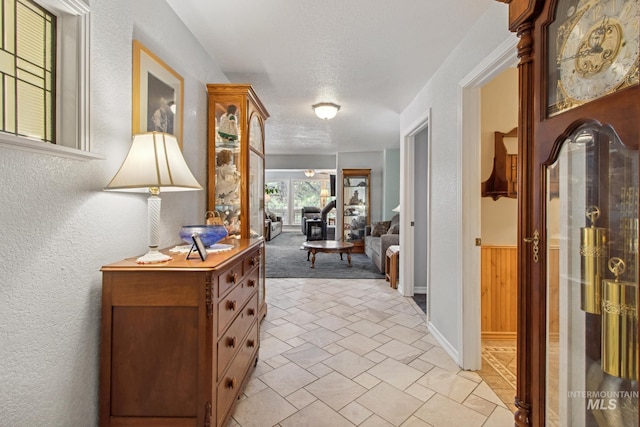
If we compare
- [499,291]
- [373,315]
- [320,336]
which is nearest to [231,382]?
[320,336]

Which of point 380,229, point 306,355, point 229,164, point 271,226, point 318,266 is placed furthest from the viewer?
point 271,226

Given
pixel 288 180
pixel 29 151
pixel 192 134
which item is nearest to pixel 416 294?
pixel 192 134

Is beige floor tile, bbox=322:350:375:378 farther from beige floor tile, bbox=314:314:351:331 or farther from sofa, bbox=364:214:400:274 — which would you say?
sofa, bbox=364:214:400:274

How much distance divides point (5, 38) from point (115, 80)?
47 cm

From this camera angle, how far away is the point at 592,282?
2.95 feet

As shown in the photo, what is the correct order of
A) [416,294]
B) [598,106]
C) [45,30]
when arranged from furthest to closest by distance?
[416,294] < [45,30] < [598,106]

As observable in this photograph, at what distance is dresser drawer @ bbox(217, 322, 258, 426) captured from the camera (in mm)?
1552

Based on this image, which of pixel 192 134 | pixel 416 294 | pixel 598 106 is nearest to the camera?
pixel 598 106

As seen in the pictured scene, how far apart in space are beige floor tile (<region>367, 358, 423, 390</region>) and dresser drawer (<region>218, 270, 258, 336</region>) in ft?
3.67

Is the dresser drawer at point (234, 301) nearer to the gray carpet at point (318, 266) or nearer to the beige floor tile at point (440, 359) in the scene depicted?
the beige floor tile at point (440, 359)

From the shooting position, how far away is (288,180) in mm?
13156

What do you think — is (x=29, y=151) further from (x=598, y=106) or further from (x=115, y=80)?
(x=598, y=106)

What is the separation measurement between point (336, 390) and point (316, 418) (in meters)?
0.31

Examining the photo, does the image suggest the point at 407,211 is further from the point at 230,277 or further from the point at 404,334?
the point at 230,277
